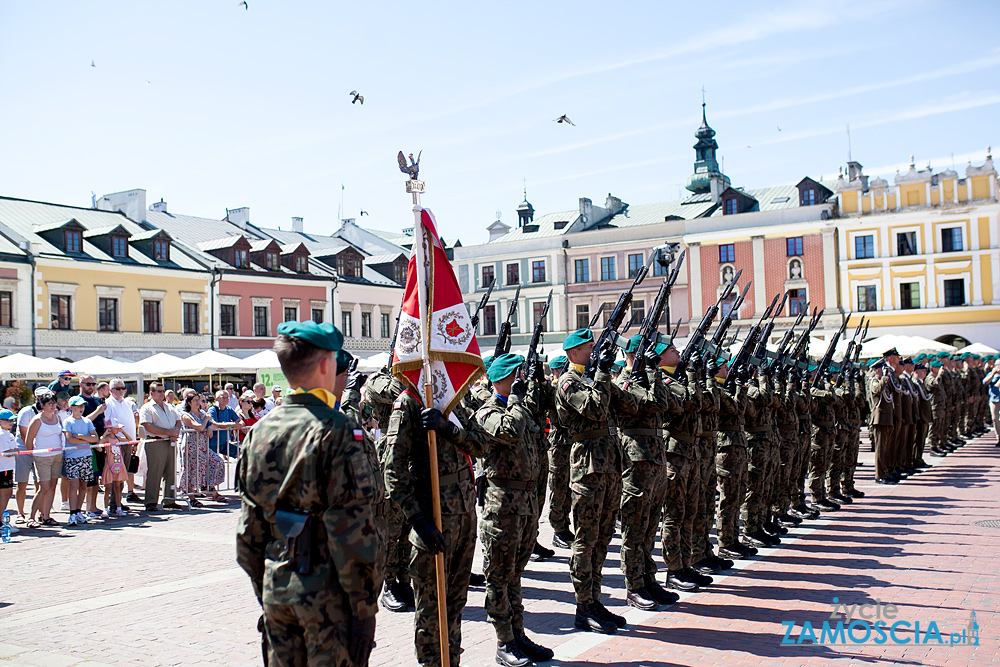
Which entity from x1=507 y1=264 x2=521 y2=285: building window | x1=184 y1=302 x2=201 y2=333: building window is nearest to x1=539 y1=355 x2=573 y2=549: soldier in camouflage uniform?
x1=184 y1=302 x2=201 y2=333: building window

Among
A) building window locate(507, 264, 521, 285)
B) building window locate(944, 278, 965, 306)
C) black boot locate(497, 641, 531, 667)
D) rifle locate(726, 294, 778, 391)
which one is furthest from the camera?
building window locate(507, 264, 521, 285)

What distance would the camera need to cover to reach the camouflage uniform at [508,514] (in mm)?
5770

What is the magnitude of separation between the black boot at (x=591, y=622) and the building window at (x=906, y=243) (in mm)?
42492

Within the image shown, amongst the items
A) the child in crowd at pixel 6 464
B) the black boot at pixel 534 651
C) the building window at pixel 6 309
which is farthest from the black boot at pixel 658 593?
the building window at pixel 6 309

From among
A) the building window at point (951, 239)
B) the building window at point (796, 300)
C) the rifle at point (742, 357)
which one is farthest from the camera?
the building window at point (796, 300)

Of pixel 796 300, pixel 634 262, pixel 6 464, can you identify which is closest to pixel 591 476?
pixel 6 464

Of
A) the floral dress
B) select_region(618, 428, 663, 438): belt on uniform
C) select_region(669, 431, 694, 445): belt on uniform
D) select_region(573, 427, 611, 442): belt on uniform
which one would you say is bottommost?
the floral dress

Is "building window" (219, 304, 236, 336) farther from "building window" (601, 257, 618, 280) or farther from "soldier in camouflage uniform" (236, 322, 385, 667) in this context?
"soldier in camouflage uniform" (236, 322, 385, 667)

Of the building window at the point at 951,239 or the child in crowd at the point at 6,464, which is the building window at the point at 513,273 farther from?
the child in crowd at the point at 6,464

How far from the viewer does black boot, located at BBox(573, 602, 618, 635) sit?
251 inches

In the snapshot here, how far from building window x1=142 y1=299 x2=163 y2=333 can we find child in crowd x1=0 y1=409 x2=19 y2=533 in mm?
25133

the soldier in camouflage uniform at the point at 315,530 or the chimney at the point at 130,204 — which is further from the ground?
the chimney at the point at 130,204

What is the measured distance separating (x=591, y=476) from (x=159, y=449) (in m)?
9.18

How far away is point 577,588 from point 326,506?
355 cm
